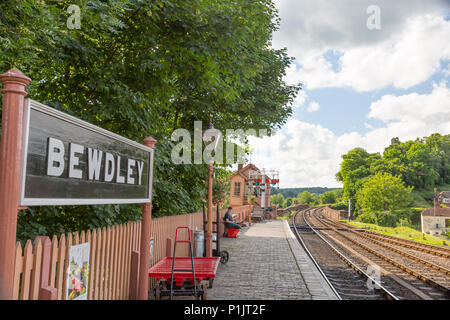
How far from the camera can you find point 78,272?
3.73 meters

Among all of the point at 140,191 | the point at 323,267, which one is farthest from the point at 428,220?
the point at 140,191

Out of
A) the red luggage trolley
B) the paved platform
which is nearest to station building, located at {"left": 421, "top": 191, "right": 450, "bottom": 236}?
the paved platform

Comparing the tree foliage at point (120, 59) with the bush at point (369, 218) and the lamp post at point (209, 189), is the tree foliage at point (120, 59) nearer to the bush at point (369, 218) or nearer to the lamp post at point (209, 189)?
the lamp post at point (209, 189)

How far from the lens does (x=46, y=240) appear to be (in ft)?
10.5

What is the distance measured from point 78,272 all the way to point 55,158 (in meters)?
1.81

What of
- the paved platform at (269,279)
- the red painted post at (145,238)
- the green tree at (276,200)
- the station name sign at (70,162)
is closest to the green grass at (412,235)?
the paved platform at (269,279)

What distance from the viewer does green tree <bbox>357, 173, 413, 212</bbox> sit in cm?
4759

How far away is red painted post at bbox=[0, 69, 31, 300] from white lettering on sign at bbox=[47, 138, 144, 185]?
→ 0.27 m

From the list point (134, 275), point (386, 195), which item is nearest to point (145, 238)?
point (134, 275)

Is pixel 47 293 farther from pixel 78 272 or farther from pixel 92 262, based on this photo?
pixel 92 262

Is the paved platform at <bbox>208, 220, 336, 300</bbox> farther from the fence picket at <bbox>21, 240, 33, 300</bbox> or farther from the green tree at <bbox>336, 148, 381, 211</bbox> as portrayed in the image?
the green tree at <bbox>336, 148, 381, 211</bbox>

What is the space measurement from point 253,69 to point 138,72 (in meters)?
2.53

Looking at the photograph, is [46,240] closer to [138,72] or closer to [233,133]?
[138,72]

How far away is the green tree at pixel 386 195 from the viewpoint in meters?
47.6
